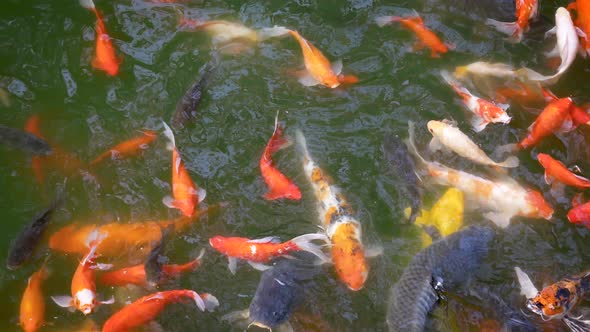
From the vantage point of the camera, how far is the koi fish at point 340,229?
3553 mm

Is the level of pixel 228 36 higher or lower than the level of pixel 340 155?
higher

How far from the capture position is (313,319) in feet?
11.7

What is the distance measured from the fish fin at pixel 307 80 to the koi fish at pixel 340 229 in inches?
26.3

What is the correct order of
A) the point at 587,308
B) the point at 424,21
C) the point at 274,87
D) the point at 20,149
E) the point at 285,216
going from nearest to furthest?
the point at 587,308 → the point at 285,216 → the point at 20,149 → the point at 274,87 → the point at 424,21

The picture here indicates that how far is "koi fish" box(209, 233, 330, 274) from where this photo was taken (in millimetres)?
3590

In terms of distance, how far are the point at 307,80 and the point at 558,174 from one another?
2.05 m

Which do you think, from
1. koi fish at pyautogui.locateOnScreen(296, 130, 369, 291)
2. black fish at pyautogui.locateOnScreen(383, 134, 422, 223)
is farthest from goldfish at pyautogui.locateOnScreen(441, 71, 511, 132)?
koi fish at pyautogui.locateOnScreen(296, 130, 369, 291)

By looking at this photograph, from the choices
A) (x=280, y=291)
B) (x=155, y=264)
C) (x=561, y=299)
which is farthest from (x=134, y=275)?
(x=561, y=299)

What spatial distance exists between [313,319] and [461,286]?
991 millimetres

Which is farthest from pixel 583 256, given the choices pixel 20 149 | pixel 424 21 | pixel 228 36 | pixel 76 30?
pixel 76 30

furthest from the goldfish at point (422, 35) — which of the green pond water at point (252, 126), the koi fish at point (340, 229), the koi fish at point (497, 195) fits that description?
the koi fish at point (340, 229)

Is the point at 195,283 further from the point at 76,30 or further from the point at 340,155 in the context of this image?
the point at 76,30

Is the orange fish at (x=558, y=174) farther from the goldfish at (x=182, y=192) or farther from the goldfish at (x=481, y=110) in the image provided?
the goldfish at (x=182, y=192)

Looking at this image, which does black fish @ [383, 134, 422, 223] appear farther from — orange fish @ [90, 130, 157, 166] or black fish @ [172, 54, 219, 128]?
orange fish @ [90, 130, 157, 166]
